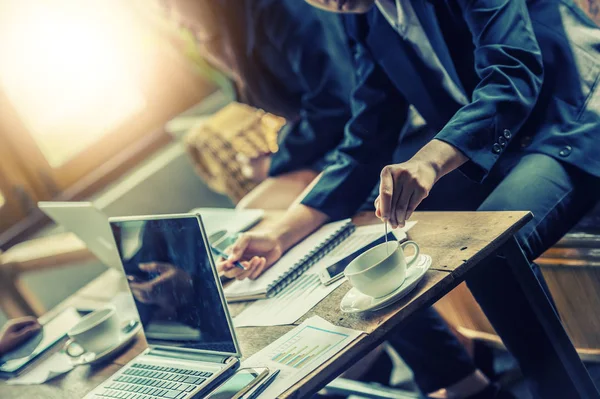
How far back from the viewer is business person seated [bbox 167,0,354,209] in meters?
1.98

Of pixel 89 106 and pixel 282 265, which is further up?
pixel 89 106

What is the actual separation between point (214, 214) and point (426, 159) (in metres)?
0.87

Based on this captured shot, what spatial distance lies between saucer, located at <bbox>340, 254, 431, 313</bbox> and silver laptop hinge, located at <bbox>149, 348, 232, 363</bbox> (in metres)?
0.20

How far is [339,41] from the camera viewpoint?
2.00 metres

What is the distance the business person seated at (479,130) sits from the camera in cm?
106

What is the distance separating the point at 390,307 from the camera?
91 cm

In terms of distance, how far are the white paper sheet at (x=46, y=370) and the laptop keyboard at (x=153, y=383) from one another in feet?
0.72

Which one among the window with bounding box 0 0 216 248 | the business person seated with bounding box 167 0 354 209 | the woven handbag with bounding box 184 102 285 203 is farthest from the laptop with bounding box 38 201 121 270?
the window with bounding box 0 0 216 248

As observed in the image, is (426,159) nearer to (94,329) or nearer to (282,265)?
(282,265)

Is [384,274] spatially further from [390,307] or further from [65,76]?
[65,76]

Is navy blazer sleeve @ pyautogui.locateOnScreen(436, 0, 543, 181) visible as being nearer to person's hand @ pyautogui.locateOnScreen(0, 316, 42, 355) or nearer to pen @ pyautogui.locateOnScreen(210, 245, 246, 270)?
pen @ pyautogui.locateOnScreen(210, 245, 246, 270)

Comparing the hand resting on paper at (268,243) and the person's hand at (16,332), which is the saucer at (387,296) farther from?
the person's hand at (16,332)

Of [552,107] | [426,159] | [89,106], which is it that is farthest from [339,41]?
[89,106]

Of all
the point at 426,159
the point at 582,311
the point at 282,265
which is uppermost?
the point at 426,159
